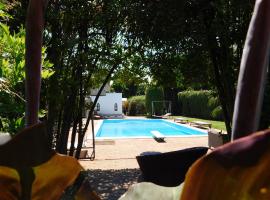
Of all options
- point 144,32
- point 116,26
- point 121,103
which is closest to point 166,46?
point 144,32

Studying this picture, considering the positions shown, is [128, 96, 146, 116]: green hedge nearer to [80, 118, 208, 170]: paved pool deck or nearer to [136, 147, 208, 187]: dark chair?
[80, 118, 208, 170]: paved pool deck

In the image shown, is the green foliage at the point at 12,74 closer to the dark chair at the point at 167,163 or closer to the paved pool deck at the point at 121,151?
the dark chair at the point at 167,163

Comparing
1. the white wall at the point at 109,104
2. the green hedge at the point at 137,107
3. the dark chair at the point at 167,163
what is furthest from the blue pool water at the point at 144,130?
the dark chair at the point at 167,163

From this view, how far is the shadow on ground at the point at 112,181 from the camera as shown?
699cm

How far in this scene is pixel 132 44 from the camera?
→ 8969 millimetres

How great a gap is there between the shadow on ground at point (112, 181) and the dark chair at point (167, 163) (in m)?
6.19

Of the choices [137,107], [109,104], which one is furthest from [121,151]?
[109,104]

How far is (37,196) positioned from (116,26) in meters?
8.93

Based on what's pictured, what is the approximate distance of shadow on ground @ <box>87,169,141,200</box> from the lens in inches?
275

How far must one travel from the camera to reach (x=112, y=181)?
26.0 feet

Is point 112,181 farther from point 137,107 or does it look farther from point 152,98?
point 137,107

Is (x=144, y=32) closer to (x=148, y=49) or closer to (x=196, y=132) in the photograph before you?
(x=148, y=49)

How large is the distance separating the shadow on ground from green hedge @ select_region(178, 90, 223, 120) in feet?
56.0

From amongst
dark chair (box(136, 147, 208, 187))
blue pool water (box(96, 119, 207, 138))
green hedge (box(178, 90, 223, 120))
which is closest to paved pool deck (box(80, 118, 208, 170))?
blue pool water (box(96, 119, 207, 138))
